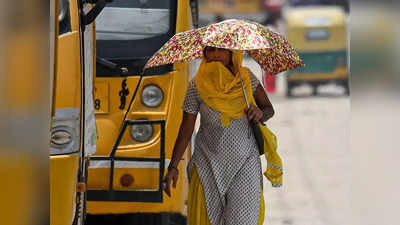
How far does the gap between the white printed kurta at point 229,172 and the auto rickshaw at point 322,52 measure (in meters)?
17.6

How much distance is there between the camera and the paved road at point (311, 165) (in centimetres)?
836

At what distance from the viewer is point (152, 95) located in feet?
19.3

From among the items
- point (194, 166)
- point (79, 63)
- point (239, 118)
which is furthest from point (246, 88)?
point (79, 63)

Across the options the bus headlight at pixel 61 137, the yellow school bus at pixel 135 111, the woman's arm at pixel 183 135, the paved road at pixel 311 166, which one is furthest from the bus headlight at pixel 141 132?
the paved road at pixel 311 166

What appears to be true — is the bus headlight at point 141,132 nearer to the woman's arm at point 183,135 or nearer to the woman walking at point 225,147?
the woman's arm at point 183,135

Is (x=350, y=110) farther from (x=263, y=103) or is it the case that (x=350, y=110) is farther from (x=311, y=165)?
(x=311, y=165)

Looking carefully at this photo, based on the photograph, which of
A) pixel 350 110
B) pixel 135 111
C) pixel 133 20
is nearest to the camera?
pixel 350 110

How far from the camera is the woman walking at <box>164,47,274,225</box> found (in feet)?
14.6

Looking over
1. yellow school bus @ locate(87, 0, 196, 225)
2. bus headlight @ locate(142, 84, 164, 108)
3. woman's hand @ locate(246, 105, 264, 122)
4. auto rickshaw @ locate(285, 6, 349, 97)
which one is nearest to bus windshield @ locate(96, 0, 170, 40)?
yellow school bus @ locate(87, 0, 196, 225)

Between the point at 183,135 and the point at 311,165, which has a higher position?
the point at 183,135

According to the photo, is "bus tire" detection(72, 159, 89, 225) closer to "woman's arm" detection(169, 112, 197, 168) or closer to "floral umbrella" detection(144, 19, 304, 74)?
"woman's arm" detection(169, 112, 197, 168)

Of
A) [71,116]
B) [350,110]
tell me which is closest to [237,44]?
[71,116]

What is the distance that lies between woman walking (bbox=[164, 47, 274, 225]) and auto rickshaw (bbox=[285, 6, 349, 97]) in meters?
17.6

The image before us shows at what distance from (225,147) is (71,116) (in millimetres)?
849
